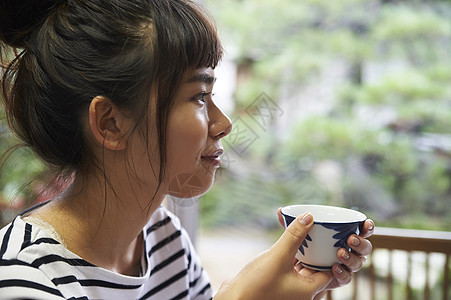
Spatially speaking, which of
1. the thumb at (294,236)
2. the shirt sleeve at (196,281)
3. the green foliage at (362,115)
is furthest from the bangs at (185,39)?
the green foliage at (362,115)

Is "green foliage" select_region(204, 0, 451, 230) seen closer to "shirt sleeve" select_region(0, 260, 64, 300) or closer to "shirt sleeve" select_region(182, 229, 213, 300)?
"shirt sleeve" select_region(182, 229, 213, 300)

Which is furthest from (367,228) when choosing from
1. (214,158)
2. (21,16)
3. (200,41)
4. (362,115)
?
(362,115)

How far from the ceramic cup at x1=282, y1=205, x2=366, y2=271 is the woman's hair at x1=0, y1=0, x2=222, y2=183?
0.30m

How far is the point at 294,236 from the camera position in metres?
0.72

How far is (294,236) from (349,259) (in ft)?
0.37

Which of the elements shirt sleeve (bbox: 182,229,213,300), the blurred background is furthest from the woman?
the blurred background

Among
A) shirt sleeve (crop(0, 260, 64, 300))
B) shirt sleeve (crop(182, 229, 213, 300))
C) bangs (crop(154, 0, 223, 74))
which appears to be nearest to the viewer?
shirt sleeve (crop(0, 260, 64, 300))

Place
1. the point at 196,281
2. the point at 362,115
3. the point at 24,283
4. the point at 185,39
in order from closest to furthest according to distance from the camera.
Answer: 1. the point at 24,283
2. the point at 185,39
3. the point at 196,281
4. the point at 362,115

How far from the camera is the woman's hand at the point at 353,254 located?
739 mm

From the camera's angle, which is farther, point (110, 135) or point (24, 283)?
point (110, 135)

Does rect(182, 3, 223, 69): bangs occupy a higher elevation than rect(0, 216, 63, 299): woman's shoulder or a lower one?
higher

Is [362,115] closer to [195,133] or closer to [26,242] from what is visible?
[195,133]

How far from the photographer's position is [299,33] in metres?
2.75

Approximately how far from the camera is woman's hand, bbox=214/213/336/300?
72cm
